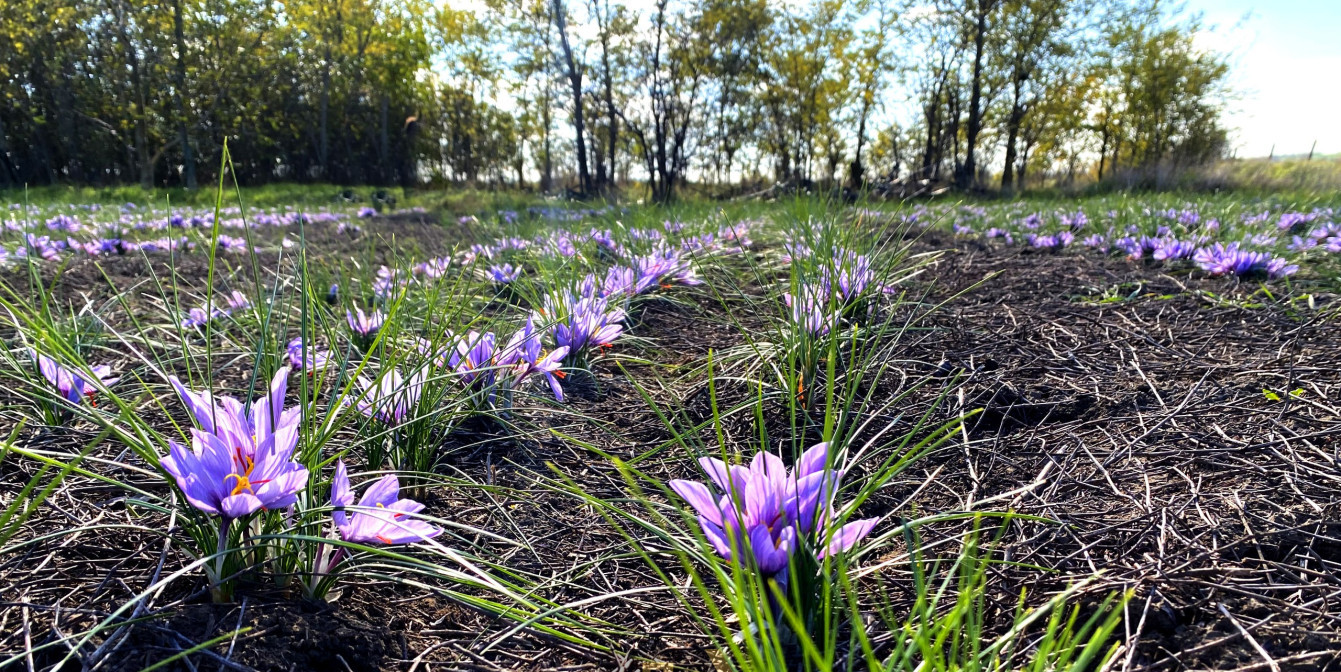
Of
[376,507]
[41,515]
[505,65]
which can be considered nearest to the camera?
[376,507]

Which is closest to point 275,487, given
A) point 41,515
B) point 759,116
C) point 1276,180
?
point 41,515

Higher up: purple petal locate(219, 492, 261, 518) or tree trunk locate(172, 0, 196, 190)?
tree trunk locate(172, 0, 196, 190)

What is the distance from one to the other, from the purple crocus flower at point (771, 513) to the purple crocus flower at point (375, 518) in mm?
353

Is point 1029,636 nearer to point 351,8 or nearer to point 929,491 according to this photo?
point 929,491

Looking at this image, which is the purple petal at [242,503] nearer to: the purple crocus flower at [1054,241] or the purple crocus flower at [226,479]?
the purple crocus flower at [226,479]

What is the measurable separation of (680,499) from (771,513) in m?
0.39

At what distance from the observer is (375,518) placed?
836mm

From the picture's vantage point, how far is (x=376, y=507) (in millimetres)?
866

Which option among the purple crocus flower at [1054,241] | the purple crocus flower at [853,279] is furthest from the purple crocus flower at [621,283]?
the purple crocus flower at [1054,241]

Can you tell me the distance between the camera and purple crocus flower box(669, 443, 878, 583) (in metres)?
0.74

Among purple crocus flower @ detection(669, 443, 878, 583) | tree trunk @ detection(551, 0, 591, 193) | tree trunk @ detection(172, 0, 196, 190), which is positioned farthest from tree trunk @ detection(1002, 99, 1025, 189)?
tree trunk @ detection(172, 0, 196, 190)

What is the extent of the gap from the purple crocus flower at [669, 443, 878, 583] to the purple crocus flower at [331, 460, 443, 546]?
0.35 m

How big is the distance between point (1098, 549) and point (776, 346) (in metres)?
0.81

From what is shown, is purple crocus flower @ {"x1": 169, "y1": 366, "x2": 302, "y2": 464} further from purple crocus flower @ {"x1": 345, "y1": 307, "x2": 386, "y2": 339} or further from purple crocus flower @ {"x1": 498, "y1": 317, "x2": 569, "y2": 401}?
purple crocus flower @ {"x1": 345, "y1": 307, "x2": 386, "y2": 339}
